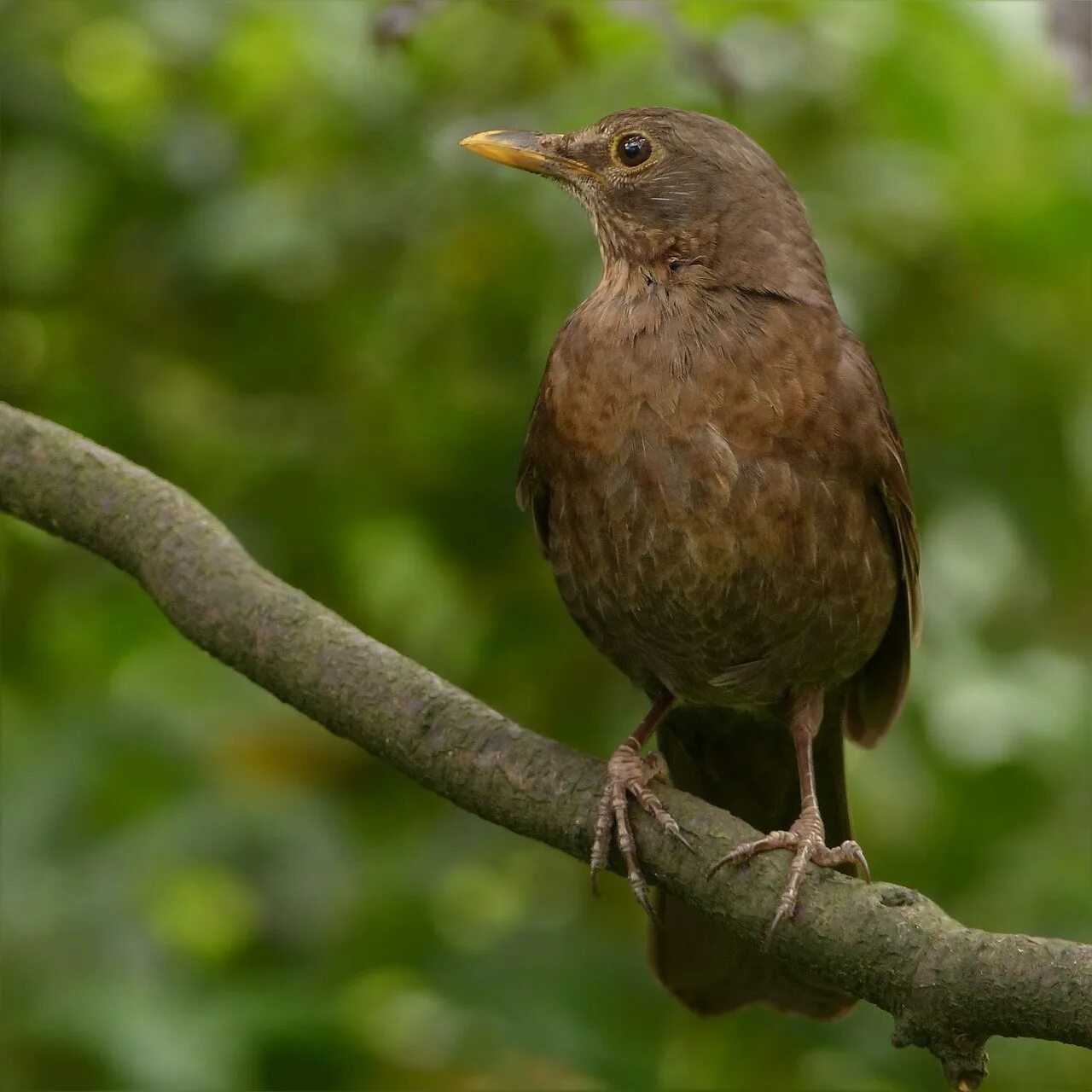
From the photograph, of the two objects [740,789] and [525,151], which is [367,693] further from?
[740,789]

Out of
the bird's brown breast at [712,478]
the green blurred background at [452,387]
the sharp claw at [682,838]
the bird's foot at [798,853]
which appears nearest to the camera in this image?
the bird's foot at [798,853]

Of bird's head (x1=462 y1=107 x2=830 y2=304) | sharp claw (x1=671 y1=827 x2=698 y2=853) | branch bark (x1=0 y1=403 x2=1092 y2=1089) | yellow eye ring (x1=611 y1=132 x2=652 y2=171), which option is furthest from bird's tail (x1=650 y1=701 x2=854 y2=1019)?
yellow eye ring (x1=611 y1=132 x2=652 y2=171)

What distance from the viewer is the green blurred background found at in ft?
12.2

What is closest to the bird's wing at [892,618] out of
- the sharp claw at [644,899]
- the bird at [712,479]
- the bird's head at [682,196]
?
the bird at [712,479]

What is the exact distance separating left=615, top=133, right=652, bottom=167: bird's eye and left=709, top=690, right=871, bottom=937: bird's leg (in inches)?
46.3

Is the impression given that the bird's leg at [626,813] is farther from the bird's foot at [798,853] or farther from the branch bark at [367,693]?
the bird's foot at [798,853]

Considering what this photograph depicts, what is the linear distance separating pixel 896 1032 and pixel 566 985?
44.4 inches

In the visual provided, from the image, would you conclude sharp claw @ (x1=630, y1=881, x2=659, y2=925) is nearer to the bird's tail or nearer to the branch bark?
the branch bark

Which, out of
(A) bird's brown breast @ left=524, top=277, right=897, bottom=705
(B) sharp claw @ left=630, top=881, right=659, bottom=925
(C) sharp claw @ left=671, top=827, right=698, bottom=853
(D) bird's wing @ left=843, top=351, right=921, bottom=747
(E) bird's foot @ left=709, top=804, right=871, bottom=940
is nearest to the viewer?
(E) bird's foot @ left=709, top=804, right=871, bottom=940

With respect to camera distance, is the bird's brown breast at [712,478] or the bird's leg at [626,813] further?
the bird's brown breast at [712,478]

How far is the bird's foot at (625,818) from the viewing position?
3.03m

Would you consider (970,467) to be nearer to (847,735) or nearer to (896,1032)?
(847,735)

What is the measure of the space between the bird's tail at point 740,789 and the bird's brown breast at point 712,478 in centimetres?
48

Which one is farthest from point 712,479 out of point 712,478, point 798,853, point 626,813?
point 798,853
